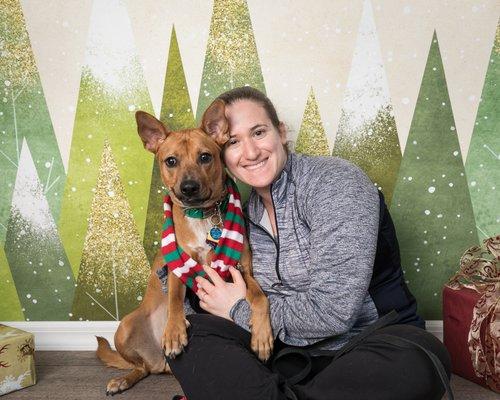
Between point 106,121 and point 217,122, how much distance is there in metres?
0.81

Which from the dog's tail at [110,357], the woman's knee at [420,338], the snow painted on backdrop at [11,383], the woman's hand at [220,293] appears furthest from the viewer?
the dog's tail at [110,357]

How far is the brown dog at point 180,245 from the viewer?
1745 mm

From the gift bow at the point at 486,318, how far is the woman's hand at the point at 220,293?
39.1 inches

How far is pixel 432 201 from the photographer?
2506 millimetres

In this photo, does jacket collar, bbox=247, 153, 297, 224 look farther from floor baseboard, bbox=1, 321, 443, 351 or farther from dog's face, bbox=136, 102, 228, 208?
floor baseboard, bbox=1, 321, 443, 351

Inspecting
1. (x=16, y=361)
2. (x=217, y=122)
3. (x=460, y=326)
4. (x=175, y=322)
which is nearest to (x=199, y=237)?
(x=175, y=322)

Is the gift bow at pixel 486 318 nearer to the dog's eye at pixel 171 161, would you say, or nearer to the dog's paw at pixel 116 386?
the dog's eye at pixel 171 161

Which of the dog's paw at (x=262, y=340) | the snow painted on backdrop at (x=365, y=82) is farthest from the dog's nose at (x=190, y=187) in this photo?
the snow painted on backdrop at (x=365, y=82)

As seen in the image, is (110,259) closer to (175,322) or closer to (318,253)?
(175,322)

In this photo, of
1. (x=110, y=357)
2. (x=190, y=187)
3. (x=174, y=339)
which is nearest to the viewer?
(x=174, y=339)

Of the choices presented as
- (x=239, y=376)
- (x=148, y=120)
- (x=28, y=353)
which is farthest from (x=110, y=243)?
(x=239, y=376)

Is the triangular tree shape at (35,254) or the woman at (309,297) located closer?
the woman at (309,297)

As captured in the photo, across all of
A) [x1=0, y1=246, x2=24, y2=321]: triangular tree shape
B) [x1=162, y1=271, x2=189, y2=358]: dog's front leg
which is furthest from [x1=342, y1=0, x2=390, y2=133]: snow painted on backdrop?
[x1=0, y1=246, x2=24, y2=321]: triangular tree shape

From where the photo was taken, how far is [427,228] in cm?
252
